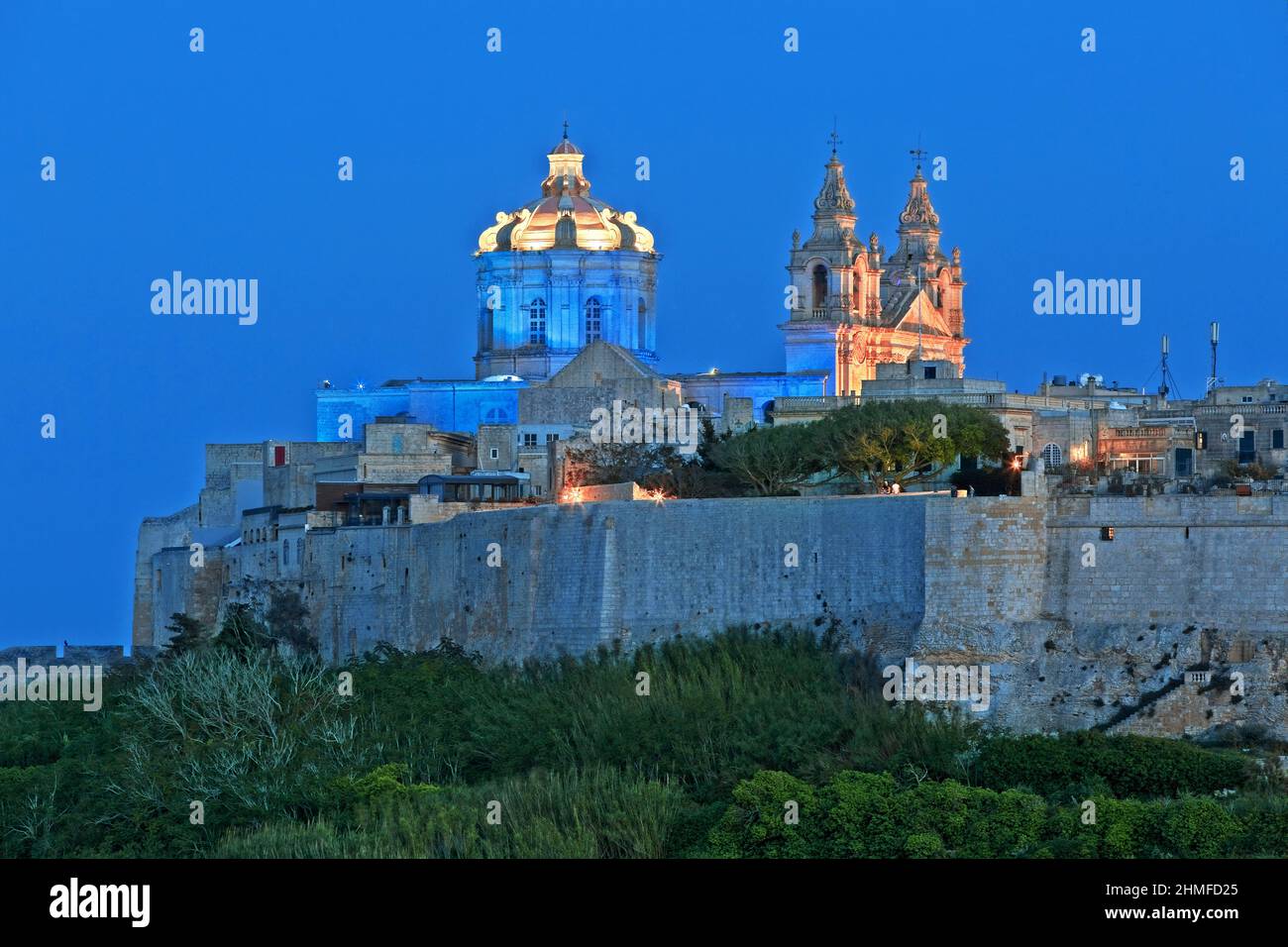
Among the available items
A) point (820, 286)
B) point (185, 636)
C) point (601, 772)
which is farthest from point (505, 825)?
point (820, 286)

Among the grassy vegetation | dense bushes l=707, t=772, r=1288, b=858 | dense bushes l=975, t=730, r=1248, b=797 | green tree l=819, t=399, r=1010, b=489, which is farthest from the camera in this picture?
green tree l=819, t=399, r=1010, b=489

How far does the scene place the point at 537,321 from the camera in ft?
330

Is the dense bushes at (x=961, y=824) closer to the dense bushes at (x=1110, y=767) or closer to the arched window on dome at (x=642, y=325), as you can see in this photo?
the dense bushes at (x=1110, y=767)

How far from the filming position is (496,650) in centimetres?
7175

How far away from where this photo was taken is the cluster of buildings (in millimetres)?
81062

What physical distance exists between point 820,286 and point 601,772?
107 feet

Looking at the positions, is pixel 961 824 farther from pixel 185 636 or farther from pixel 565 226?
pixel 565 226

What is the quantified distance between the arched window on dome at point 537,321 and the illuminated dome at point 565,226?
1.38m

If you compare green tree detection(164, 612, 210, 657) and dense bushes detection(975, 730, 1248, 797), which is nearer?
dense bushes detection(975, 730, 1248, 797)

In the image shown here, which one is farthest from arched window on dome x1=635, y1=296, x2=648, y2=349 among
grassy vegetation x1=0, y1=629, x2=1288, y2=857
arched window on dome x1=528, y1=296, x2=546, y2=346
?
grassy vegetation x1=0, y1=629, x2=1288, y2=857

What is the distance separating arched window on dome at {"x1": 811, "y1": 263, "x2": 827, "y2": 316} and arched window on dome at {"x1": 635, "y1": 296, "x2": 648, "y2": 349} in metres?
8.40

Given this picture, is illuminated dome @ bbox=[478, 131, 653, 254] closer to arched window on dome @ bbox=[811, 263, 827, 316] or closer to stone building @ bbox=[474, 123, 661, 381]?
stone building @ bbox=[474, 123, 661, 381]
